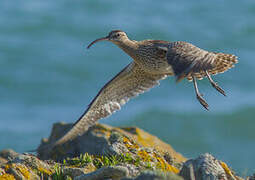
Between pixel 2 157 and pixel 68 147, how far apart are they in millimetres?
1130

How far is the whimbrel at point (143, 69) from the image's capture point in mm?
8062

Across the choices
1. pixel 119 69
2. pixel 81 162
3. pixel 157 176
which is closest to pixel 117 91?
pixel 81 162

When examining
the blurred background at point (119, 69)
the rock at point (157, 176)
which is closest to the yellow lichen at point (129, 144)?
the rock at point (157, 176)

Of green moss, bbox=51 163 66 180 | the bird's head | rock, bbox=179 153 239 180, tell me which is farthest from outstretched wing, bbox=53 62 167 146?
rock, bbox=179 153 239 180

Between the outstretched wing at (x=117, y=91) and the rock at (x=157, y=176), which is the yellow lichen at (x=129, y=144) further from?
the rock at (x=157, y=176)

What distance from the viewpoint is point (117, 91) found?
998cm

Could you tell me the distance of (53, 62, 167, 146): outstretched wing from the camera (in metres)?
9.58

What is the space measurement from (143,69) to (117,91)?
74cm

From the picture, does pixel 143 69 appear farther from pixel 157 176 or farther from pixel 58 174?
pixel 157 176

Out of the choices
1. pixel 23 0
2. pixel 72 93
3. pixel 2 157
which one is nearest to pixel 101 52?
pixel 72 93

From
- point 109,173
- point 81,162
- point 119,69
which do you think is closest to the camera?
point 109,173

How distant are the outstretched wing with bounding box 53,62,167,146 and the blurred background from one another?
5.77 meters

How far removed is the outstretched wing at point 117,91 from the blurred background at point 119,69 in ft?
18.9

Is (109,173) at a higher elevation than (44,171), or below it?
below
